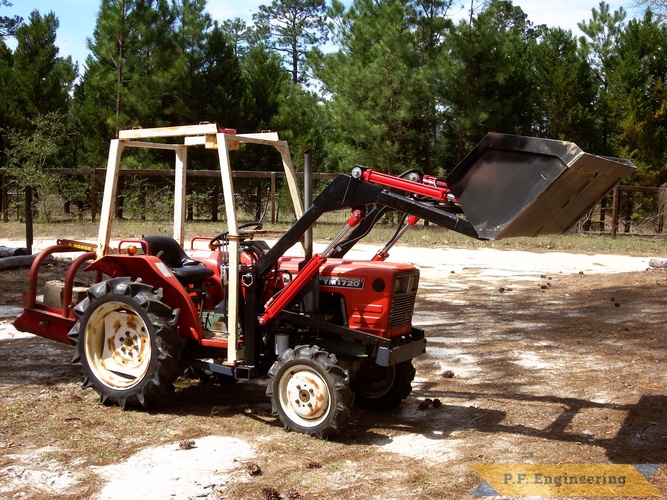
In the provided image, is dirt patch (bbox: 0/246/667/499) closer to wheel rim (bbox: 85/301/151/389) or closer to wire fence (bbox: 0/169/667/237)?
wheel rim (bbox: 85/301/151/389)

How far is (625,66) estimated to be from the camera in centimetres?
2756

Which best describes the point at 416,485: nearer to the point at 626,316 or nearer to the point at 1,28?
the point at 626,316

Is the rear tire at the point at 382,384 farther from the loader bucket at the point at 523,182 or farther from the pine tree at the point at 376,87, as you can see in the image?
the pine tree at the point at 376,87

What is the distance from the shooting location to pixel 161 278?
5.94 m

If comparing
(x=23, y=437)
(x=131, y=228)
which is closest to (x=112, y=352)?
(x=23, y=437)

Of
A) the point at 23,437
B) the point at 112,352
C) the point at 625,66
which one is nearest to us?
the point at 23,437

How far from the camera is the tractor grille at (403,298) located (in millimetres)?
5531

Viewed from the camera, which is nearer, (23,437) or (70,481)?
(70,481)

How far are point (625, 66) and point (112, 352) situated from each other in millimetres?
25552

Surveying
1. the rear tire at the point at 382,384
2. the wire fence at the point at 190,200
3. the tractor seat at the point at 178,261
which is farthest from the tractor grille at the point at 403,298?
the wire fence at the point at 190,200

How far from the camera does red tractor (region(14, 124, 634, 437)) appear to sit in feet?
15.2

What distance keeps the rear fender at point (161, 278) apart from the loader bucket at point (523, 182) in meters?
2.18

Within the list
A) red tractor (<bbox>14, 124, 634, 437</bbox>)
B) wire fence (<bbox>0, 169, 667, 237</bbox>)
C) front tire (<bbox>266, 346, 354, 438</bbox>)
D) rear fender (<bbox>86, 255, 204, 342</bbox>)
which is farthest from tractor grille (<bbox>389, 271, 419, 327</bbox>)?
wire fence (<bbox>0, 169, 667, 237</bbox>)

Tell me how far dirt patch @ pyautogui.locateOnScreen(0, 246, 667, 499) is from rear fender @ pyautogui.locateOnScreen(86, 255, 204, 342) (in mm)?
629
